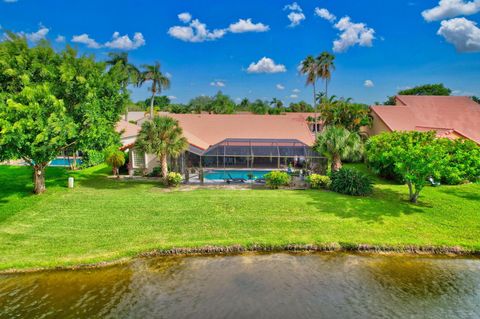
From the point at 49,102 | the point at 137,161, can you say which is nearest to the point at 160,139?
the point at 137,161

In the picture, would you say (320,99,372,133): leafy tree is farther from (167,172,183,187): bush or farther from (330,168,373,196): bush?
(167,172,183,187): bush

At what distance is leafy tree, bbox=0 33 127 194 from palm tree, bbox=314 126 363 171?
14.2 metres

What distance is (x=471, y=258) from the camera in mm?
14047

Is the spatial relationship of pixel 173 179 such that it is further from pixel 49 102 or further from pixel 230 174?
pixel 49 102

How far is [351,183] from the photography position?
20.7 m

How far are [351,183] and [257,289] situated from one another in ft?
38.3

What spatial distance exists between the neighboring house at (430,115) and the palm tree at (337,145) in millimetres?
13960

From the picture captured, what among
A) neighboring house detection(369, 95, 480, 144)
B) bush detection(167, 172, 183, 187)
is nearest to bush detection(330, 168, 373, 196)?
bush detection(167, 172, 183, 187)

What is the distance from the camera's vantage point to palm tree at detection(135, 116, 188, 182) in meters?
22.3

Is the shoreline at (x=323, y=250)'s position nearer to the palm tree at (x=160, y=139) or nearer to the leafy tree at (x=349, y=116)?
the palm tree at (x=160, y=139)

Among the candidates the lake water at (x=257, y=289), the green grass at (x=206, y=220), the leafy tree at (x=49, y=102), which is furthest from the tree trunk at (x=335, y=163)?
the leafy tree at (x=49, y=102)

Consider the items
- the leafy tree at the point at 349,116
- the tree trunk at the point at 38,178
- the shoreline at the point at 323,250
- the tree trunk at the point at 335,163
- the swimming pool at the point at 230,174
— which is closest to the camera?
the shoreline at the point at 323,250

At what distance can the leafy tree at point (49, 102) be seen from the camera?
17.2 meters

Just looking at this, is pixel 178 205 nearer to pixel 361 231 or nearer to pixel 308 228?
pixel 308 228
